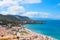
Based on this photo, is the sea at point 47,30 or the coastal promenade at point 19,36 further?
the sea at point 47,30

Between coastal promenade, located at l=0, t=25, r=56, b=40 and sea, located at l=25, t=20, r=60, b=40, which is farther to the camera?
sea, located at l=25, t=20, r=60, b=40

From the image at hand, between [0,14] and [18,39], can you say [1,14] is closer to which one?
[0,14]

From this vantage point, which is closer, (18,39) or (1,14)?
(18,39)

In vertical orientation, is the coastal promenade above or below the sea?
above

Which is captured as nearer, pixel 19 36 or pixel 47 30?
pixel 19 36

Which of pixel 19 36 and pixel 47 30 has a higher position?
pixel 19 36

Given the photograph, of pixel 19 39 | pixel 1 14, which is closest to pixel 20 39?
pixel 19 39

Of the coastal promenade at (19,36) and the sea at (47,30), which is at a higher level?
the coastal promenade at (19,36)

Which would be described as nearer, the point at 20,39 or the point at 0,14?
the point at 20,39

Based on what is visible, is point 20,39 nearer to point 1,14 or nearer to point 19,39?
point 19,39
